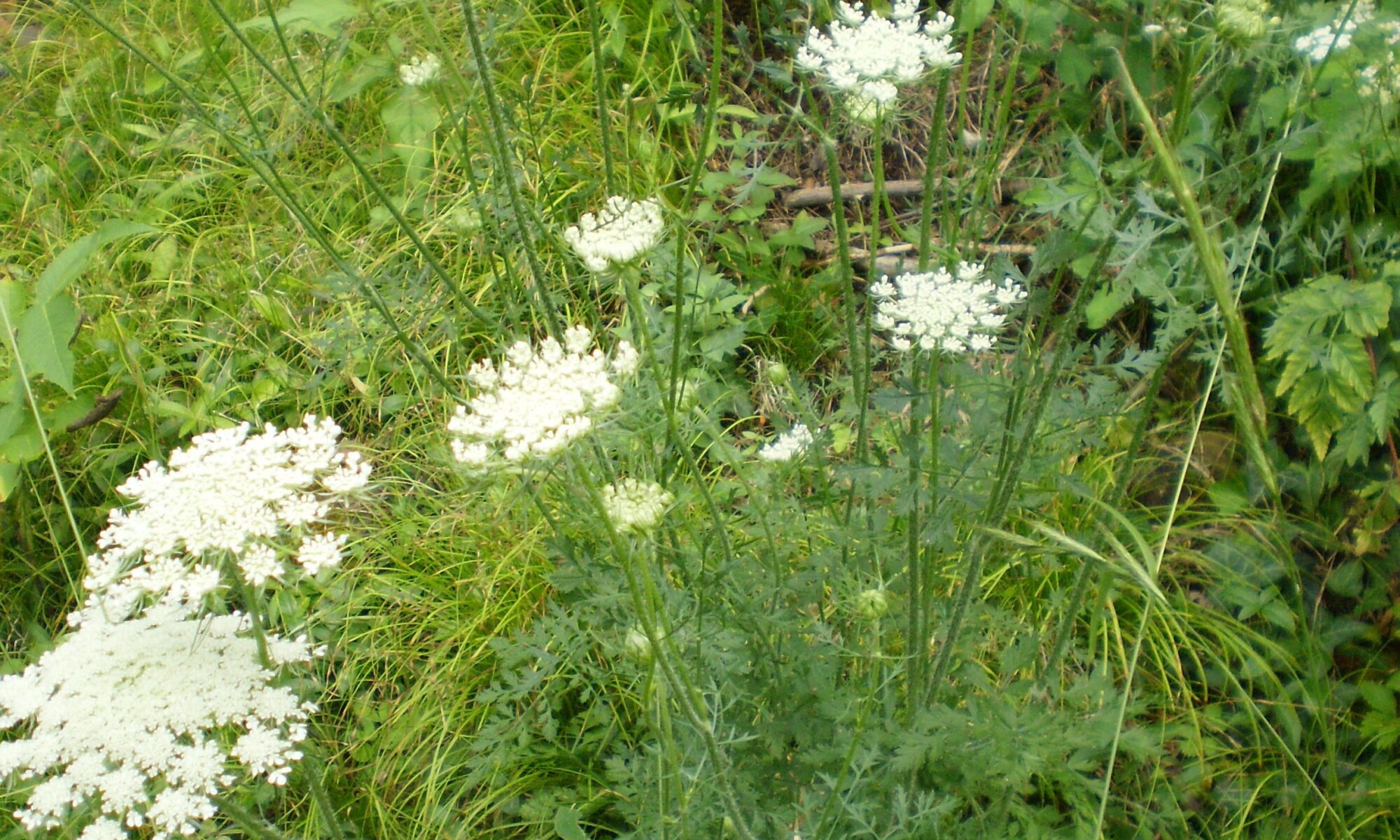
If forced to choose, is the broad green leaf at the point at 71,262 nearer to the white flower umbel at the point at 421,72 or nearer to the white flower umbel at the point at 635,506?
the white flower umbel at the point at 421,72

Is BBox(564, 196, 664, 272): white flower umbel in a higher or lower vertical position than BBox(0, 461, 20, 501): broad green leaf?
higher

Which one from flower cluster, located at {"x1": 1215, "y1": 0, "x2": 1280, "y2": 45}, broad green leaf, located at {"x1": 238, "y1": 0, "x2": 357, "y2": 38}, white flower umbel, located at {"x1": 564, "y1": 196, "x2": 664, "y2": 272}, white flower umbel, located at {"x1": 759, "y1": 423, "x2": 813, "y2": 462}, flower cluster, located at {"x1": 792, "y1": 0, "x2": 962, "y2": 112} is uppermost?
flower cluster, located at {"x1": 1215, "y1": 0, "x2": 1280, "y2": 45}

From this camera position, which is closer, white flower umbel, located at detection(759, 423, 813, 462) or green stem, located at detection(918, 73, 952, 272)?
green stem, located at detection(918, 73, 952, 272)

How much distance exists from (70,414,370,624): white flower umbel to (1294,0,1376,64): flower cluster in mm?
1389

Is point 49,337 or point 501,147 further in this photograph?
point 49,337

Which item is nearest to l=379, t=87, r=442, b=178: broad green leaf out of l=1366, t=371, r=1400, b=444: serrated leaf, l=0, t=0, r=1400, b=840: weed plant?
l=0, t=0, r=1400, b=840: weed plant

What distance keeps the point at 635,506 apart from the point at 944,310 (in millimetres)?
505

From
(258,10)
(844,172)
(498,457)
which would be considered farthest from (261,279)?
(498,457)

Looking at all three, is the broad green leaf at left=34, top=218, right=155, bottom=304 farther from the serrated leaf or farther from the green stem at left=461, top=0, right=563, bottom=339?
the serrated leaf

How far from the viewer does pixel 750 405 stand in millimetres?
3010

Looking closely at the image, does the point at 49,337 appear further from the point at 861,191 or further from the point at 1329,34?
the point at 1329,34

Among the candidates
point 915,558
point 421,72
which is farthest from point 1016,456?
point 421,72

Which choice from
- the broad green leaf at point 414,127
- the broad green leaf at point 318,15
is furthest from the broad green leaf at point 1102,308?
the broad green leaf at point 318,15

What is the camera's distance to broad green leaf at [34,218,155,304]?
2342mm
